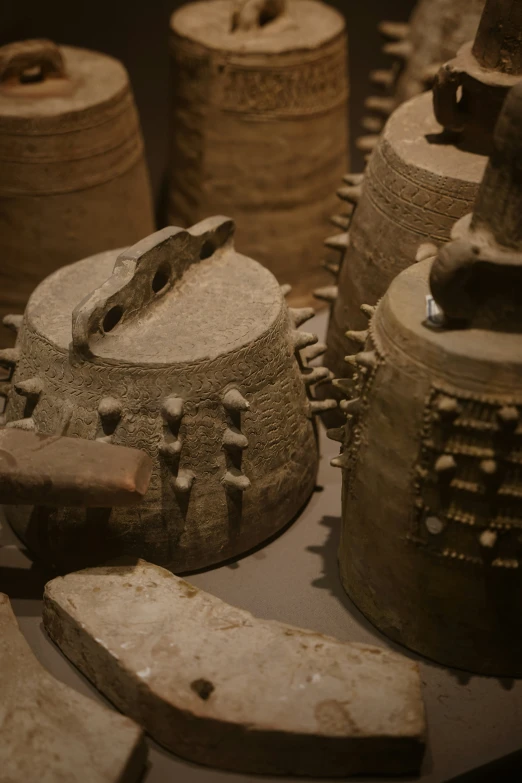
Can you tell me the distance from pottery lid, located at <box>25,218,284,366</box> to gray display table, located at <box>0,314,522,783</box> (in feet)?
1.76

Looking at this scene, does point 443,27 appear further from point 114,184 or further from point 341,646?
point 341,646

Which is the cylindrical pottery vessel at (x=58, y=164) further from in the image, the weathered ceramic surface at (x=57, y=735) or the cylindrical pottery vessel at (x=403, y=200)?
the weathered ceramic surface at (x=57, y=735)

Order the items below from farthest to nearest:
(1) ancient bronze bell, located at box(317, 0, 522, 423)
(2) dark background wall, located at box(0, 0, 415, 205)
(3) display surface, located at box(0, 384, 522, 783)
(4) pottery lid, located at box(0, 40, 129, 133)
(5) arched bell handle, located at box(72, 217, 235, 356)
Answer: (2) dark background wall, located at box(0, 0, 415, 205), (4) pottery lid, located at box(0, 40, 129, 133), (1) ancient bronze bell, located at box(317, 0, 522, 423), (5) arched bell handle, located at box(72, 217, 235, 356), (3) display surface, located at box(0, 384, 522, 783)

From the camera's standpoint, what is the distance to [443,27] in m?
3.06

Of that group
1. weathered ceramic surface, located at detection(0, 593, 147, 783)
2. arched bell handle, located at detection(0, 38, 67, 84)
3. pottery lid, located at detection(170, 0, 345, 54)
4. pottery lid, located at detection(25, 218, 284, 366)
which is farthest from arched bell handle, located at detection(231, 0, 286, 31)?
weathered ceramic surface, located at detection(0, 593, 147, 783)

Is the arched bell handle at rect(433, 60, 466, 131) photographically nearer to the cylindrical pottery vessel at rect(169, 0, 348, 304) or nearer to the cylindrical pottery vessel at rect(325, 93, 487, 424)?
the cylindrical pottery vessel at rect(325, 93, 487, 424)

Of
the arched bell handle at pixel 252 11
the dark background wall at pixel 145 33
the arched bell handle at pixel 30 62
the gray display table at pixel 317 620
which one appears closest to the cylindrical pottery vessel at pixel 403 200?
the gray display table at pixel 317 620

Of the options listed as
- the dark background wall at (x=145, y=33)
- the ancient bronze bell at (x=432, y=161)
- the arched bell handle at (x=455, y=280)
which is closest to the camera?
the arched bell handle at (x=455, y=280)

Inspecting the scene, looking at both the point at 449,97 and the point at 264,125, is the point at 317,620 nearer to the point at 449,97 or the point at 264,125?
the point at 449,97

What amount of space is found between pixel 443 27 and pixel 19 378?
1743 millimetres

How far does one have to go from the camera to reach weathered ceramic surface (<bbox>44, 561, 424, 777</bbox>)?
1.82 meters

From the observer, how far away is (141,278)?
7.14ft

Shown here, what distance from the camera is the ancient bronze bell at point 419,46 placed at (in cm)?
301

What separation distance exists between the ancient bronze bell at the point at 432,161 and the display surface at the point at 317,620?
52 centimetres
